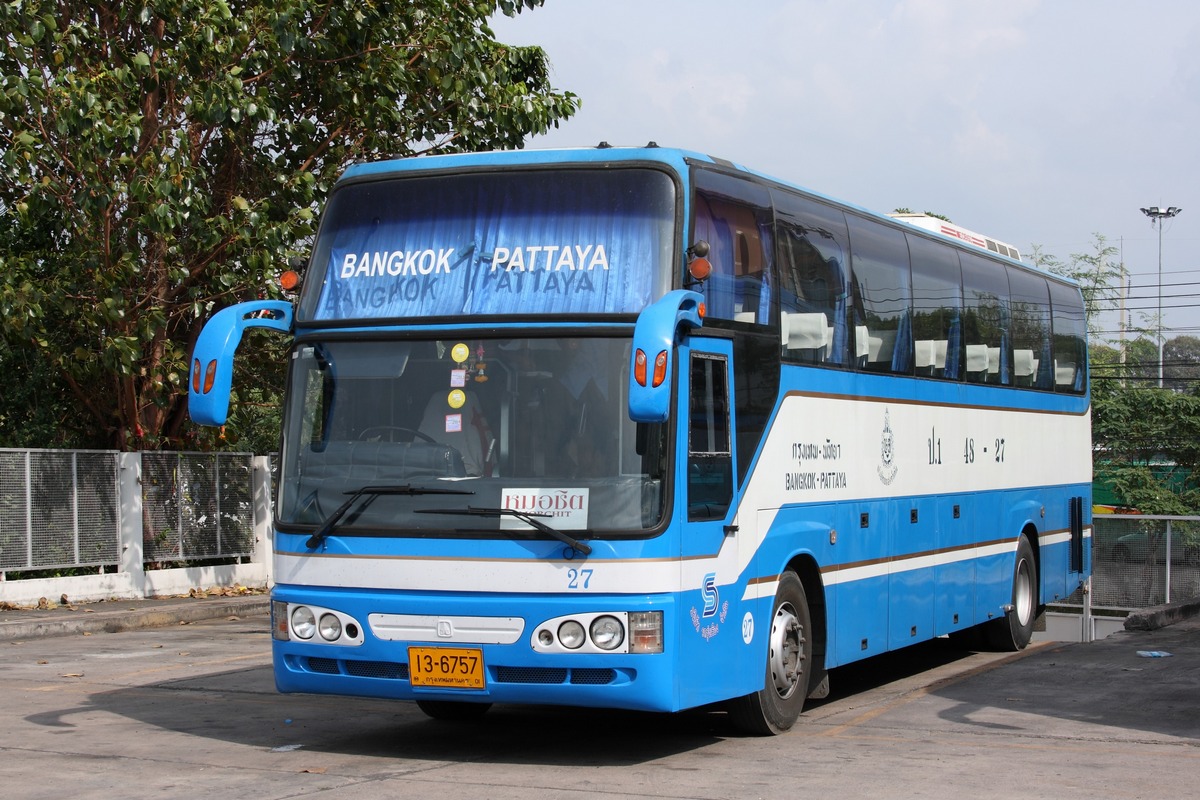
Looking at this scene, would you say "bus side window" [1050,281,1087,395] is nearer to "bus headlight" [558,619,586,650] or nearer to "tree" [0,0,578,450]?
"tree" [0,0,578,450]

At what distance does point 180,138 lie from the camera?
63.9ft

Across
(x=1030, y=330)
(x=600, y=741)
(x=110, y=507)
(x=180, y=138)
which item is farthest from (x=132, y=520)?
(x=600, y=741)

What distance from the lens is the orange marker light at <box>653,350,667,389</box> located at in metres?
7.97

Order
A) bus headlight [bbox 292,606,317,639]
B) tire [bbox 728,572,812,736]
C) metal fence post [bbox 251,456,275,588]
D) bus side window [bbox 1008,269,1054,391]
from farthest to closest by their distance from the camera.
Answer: metal fence post [bbox 251,456,275,588] < bus side window [bbox 1008,269,1054,391] < tire [bbox 728,572,812,736] < bus headlight [bbox 292,606,317,639]

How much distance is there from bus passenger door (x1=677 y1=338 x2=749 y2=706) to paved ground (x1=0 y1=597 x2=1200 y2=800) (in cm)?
56

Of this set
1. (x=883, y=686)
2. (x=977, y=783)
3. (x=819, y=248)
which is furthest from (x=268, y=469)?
(x=977, y=783)

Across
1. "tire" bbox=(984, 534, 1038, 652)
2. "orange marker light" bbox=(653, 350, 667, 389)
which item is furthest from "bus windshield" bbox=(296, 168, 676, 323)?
"tire" bbox=(984, 534, 1038, 652)

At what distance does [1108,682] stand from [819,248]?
4.78m

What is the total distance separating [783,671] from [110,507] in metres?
13.7

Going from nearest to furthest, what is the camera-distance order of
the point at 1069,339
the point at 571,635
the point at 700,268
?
1. the point at 571,635
2. the point at 700,268
3. the point at 1069,339

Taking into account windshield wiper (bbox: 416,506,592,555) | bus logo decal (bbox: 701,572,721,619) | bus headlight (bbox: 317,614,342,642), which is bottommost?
bus headlight (bbox: 317,614,342,642)

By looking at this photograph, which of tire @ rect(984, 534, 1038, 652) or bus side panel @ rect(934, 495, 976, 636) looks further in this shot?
tire @ rect(984, 534, 1038, 652)

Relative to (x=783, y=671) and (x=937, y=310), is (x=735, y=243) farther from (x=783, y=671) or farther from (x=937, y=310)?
(x=937, y=310)

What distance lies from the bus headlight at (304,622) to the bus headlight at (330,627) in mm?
60
